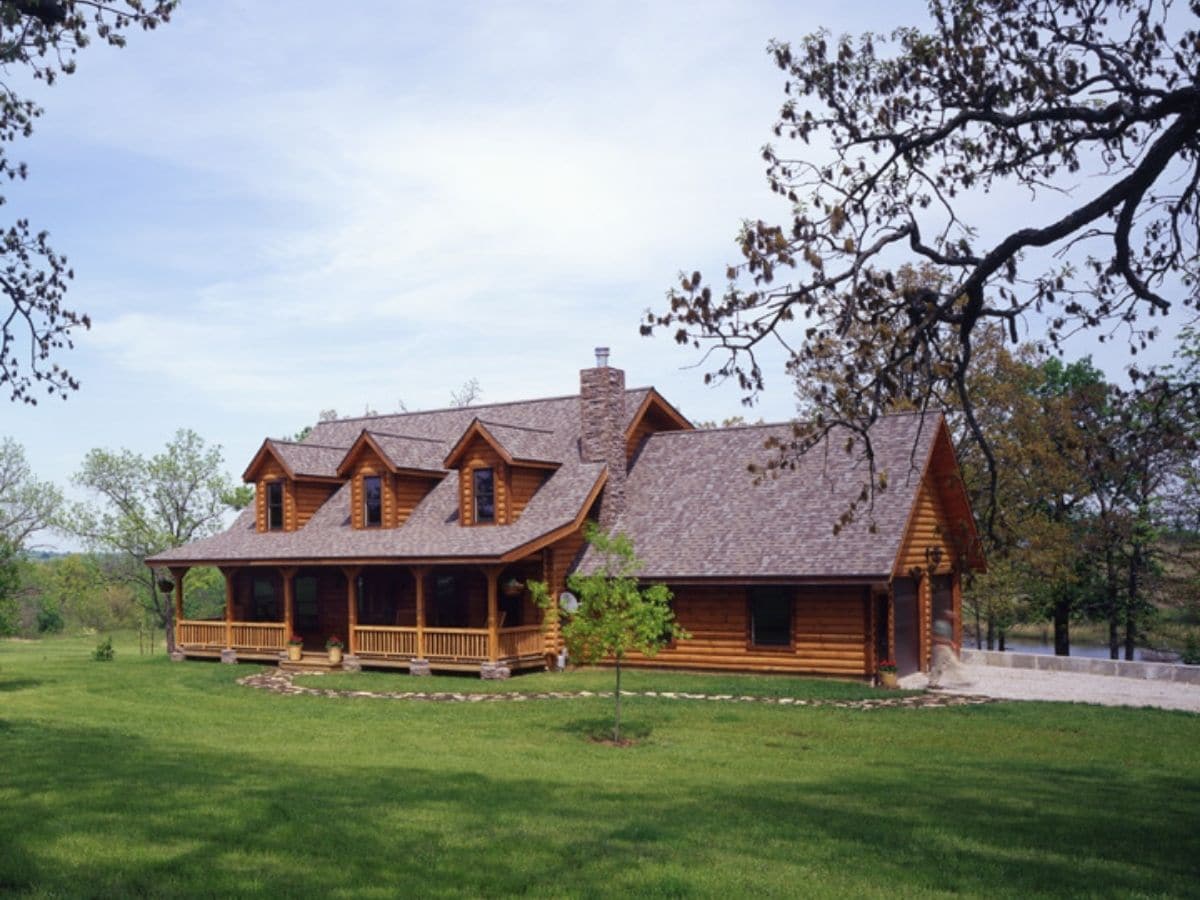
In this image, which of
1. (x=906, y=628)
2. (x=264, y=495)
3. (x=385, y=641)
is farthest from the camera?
(x=264, y=495)

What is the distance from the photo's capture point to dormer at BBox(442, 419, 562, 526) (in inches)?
1283

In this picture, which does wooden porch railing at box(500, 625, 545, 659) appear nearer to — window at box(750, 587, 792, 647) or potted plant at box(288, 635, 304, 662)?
window at box(750, 587, 792, 647)

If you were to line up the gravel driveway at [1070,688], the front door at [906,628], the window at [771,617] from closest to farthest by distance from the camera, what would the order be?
the gravel driveway at [1070,688]
the window at [771,617]
the front door at [906,628]

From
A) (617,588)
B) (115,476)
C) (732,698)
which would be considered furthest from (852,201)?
(115,476)

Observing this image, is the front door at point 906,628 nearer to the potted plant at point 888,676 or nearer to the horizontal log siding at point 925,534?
the horizontal log siding at point 925,534

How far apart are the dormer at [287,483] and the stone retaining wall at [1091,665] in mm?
21694

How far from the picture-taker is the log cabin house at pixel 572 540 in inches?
1120

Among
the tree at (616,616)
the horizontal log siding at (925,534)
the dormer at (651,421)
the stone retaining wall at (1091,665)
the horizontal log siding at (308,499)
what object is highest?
the dormer at (651,421)

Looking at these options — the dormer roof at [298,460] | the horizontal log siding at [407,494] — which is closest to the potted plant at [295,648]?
the horizontal log siding at [407,494]

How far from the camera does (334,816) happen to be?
464 inches

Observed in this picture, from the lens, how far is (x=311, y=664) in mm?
33125

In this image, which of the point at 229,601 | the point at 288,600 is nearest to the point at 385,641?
the point at 288,600

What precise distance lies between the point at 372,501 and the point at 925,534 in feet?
55.2

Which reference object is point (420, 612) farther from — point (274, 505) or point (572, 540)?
point (274, 505)
